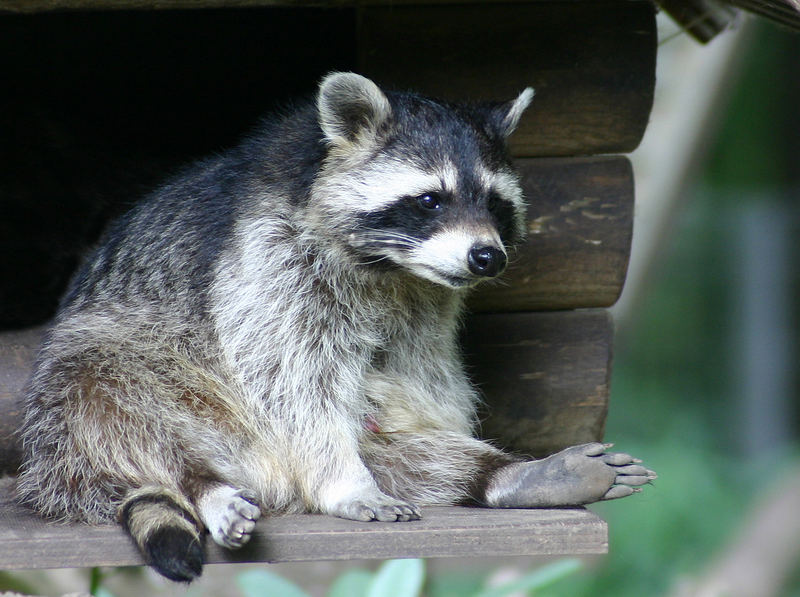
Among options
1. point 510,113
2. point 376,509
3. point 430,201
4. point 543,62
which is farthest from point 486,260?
point 543,62

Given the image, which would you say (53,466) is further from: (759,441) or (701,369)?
(701,369)

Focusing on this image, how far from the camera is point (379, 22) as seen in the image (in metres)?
2.70

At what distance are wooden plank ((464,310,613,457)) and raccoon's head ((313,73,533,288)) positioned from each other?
561mm

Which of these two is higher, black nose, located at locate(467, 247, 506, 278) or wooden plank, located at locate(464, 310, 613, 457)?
black nose, located at locate(467, 247, 506, 278)

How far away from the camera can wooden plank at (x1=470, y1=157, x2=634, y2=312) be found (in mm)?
2850

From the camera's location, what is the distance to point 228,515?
6.61ft

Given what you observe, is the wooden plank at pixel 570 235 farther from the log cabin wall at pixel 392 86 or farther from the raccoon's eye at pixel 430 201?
the raccoon's eye at pixel 430 201

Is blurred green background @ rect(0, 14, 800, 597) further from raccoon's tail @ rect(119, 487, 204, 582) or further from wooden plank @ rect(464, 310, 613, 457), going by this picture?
raccoon's tail @ rect(119, 487, 204, 582)

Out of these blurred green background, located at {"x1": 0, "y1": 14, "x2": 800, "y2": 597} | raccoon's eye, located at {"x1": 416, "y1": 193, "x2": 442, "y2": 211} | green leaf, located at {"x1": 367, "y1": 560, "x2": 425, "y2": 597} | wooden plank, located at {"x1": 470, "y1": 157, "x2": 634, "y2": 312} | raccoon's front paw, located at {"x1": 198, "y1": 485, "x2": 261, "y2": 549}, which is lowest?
blurred green background, located at {"x1": 0, "y1": 14, "x2": 800, "y2": 597}

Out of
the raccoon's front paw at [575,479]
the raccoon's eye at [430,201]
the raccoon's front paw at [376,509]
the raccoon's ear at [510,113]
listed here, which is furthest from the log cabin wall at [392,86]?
the raccoon's front paw at [376,509]

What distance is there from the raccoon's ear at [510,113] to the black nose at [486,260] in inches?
16.4

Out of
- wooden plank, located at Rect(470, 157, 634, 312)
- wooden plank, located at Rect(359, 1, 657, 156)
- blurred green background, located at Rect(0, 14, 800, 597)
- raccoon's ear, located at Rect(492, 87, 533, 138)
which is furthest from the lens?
blurred green background, located at Rect(0, 14, 800, 597)

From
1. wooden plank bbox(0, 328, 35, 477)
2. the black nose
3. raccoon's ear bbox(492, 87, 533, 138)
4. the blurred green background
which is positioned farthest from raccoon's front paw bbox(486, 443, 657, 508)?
the blurred green background

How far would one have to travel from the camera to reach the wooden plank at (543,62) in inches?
108
